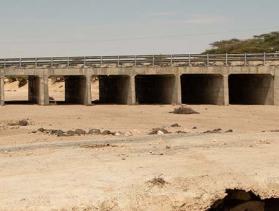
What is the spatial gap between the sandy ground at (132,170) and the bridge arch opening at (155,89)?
831 inches

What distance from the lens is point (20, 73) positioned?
150 feet

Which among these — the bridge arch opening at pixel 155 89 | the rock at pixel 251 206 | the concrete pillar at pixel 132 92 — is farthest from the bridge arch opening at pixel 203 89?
the rock at pixel 251 206

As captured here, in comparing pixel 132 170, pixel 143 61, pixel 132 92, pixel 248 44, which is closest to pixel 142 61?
pixel 143 61

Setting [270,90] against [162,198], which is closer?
[162,198]

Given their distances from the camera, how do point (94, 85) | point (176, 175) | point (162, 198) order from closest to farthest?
point (162, 198), point (176, 175), point (94, 85)

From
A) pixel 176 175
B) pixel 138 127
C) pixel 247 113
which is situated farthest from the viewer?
pixel 247 113

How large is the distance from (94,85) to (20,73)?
32978 millimetres

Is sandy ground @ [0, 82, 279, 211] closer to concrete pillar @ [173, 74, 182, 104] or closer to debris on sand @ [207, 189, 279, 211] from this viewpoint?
debris on sand @ [207, 189, 279, 211]

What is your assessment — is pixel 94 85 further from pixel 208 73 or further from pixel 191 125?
pixel 191 125

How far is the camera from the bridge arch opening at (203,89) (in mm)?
47906

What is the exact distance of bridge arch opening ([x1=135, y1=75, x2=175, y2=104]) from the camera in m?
48.3

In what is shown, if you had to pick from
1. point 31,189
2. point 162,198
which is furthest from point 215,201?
point 31,189

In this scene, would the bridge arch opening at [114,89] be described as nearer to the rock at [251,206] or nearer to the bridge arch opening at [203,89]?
the bridge arch opening at [203,89]

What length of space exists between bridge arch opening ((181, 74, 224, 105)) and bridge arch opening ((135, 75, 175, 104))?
2.89m
